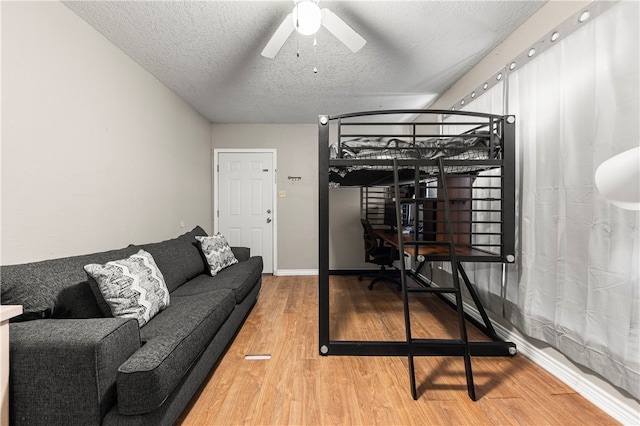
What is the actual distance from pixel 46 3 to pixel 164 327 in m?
2.25

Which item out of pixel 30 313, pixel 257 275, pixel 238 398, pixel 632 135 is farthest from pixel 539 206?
pixel 30 313

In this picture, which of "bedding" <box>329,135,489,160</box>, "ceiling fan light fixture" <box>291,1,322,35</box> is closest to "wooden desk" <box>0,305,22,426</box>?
"bedding" <box>329,135,489,160</box>

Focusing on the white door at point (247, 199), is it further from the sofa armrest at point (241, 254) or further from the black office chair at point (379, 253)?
the black office chair at point (379, 253)

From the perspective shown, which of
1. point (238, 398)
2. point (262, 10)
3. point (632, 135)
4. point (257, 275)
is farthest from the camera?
point (257, 275)

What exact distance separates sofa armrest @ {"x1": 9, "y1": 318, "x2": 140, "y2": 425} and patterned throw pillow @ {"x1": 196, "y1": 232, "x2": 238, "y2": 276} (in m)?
1.70

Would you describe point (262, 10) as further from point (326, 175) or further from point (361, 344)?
point (361, 344)

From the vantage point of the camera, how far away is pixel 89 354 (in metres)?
1.01

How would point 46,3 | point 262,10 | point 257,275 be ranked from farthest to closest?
point 257,275
point 262,10
point 46,3

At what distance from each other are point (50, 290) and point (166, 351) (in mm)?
752

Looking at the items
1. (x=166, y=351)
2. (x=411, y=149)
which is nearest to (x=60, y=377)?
(x=166, y=351)

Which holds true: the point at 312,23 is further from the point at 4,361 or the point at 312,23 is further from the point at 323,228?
the point at 4,361

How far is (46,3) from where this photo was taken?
1.68 metres

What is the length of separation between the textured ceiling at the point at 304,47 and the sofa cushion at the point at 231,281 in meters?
2.12

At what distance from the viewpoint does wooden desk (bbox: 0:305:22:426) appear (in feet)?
3.22
